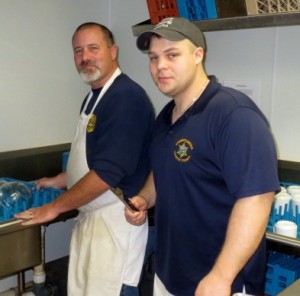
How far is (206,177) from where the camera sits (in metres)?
1.02

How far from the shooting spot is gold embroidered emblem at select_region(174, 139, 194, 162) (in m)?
1.03

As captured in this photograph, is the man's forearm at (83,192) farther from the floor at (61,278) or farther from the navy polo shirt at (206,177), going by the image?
the floor at (61,278)

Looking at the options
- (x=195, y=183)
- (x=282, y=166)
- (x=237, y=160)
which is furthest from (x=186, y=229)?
(x=282, y=166)

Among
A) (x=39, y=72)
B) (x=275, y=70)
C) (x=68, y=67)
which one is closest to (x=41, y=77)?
(x=39, y=72)

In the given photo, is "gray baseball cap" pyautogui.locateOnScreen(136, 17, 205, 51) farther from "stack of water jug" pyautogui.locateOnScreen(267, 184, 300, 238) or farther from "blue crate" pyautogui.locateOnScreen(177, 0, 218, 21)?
"stack of water jug" pyautogui.locateOnScreen(267, 184, 300, 238)

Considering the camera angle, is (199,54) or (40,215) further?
(40,215)

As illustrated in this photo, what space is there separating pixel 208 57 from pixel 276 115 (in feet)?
1.43

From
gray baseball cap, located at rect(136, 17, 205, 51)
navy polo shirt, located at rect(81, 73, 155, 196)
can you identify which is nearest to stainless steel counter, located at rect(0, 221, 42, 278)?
navy polo shirt, located at rect(81, 73, 155, 196)

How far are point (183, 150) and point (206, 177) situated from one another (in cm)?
9

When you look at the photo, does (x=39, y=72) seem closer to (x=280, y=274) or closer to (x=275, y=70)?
(x=275, y=70)

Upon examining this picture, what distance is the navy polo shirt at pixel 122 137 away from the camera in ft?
4.52

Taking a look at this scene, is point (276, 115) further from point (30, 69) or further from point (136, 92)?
point (30, 69)

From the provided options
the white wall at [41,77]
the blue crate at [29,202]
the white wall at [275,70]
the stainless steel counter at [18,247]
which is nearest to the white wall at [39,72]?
the white wall at [41,77]

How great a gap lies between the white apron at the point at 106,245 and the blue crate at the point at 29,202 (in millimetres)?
267
